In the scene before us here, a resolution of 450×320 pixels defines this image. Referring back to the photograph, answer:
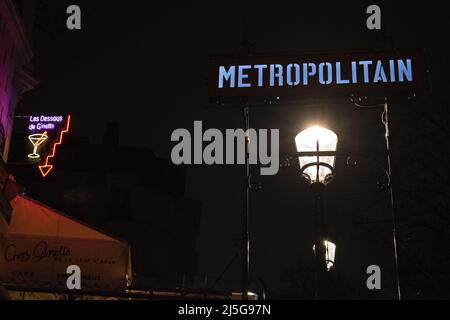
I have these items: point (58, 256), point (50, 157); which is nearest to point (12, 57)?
point (50, 157)

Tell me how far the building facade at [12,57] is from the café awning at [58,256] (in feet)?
6.93

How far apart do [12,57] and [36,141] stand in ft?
6.57

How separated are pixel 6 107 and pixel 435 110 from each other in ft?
37.9

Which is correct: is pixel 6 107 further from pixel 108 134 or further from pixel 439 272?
pixel 108 134

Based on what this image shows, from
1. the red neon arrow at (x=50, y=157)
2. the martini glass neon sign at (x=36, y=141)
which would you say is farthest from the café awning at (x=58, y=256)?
the martini glass neon sign at (x=36, y=141)

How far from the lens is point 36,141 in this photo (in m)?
13.9

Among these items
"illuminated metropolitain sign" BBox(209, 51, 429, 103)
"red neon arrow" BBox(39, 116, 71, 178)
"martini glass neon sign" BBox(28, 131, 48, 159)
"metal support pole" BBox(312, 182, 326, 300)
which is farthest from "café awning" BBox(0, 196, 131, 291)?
"metal support pole" BBox(312, 182, 326, 300)

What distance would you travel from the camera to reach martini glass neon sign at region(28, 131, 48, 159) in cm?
1377

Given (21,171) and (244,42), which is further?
(21,171)

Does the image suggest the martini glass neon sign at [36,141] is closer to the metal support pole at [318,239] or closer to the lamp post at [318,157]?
the lamp post at [318,157]

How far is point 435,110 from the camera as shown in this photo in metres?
17.5

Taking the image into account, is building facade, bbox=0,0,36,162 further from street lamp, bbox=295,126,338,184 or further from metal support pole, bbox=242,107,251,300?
Result: street lamp, bbox=295,126,338,184
